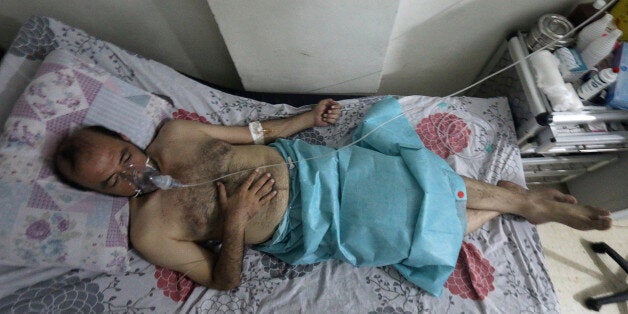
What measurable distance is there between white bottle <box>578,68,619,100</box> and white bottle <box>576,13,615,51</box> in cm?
16

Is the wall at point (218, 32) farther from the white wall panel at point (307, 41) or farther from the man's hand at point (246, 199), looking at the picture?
the man's hand at point (246, 199)

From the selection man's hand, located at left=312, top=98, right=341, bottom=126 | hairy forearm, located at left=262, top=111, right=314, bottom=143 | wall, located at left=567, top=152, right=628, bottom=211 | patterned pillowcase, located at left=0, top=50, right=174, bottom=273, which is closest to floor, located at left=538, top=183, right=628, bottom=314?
wall, located at left=567, top=152, right=628, bottom=211

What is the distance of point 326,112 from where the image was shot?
4.86 ft

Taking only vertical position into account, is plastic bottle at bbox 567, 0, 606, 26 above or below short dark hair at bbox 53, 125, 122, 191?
above

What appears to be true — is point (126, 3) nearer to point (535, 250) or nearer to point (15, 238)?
point (15, 238)

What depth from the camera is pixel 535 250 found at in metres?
1.22

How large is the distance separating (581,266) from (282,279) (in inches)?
62.2

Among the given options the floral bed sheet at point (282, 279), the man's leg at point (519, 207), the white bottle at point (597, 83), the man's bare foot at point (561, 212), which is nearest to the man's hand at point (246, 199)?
the floral bed sheet at point (282, 279)

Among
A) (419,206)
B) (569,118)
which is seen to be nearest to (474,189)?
(419,206)

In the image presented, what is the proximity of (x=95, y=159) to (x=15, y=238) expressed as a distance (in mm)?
346

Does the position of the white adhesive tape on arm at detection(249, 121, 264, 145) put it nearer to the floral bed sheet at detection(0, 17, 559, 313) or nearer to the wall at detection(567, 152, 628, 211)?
the floral bed sheet at detection(0, 17, 559, 313)

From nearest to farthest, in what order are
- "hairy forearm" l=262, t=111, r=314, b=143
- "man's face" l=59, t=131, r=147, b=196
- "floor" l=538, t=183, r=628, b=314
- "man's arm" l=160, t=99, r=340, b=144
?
"man's face" l=59, t=131, r=147, b=196
"man's arm" l=160, t=99, r=340, b=144
"hairy forearm" l=262, t=111, r=314, b=143
"floor" l=538, t=183, r=628, b=314

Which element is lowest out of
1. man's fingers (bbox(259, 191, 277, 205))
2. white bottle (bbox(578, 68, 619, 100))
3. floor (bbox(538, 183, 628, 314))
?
floor (bbox(538, 183, 628, 314))

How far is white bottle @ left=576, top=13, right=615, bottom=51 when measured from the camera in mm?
1228
